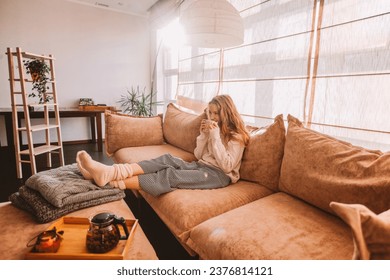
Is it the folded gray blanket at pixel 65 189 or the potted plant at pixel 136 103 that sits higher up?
the potted plant at pixel 136 103

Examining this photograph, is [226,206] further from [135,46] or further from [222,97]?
[135,46]

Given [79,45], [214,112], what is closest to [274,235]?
[214,112]

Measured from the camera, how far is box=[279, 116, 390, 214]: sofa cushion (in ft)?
3.24

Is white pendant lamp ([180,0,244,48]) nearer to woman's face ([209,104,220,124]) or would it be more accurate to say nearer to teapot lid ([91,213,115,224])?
woman's face ([209,104,220,124])

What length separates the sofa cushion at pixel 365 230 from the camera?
0.54 m

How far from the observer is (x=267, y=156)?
4.88 ft

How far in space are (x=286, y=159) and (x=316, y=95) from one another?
2.04 ft

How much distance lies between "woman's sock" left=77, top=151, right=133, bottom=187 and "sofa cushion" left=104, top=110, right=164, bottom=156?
39.7 inches

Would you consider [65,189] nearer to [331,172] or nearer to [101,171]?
[101,171]

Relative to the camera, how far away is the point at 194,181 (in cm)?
150

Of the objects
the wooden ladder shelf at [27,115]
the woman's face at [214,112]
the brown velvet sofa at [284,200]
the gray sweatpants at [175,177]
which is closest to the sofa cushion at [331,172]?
the brown velvet sofa at [284,200]

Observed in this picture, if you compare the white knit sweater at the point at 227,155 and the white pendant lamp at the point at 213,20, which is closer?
the white pendant lamp at the point at 213,20

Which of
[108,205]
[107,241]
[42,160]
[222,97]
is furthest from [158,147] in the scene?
[42,160]

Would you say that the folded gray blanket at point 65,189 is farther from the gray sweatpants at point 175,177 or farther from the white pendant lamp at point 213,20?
the white pendant lamp at point 213,20
